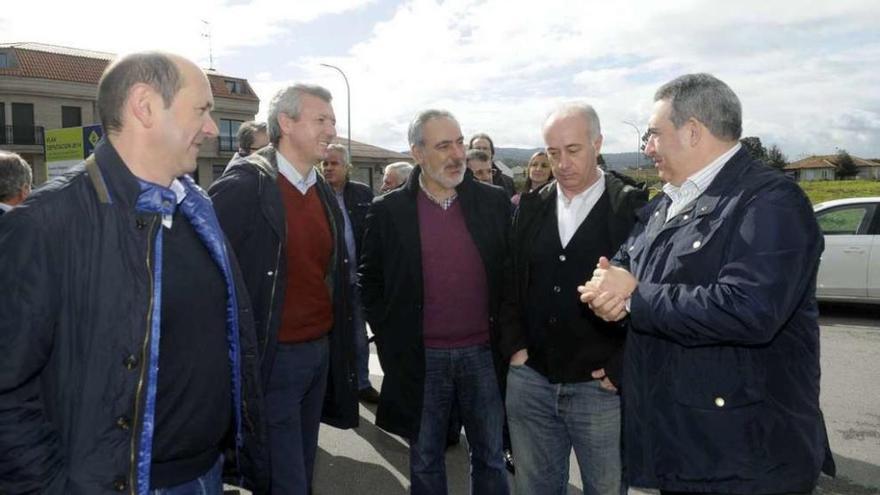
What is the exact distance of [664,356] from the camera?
7.25 feet

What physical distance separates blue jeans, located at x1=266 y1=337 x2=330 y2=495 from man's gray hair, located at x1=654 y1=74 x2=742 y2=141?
2.00 meters

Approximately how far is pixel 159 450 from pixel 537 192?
2.07 m

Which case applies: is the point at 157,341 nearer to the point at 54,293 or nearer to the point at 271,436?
the point at 54,293

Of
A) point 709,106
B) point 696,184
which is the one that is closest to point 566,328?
point 696,184

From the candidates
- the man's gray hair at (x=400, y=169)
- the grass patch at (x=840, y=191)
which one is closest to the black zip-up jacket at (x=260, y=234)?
the man's gray hair at (x=400, y=169)

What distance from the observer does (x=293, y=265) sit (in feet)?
10.6

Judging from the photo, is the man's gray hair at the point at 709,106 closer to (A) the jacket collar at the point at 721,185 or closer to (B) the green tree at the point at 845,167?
(A) the jacket collar at the point at 721,185

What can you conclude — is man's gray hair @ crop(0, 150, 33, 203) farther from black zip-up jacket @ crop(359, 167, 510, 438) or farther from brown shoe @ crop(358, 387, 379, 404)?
brown shoe @ crop(358, 387, 379, 404)

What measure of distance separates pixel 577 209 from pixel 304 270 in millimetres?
1335

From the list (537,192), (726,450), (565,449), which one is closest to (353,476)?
(565,449)

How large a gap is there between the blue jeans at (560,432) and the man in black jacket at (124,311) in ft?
4.85

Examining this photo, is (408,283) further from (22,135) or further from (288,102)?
(22,135)

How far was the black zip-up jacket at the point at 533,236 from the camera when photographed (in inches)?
118

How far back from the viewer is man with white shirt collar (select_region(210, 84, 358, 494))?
3033mm
